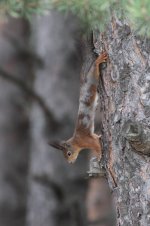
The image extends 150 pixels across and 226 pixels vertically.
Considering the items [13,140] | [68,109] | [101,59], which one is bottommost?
[101,59]

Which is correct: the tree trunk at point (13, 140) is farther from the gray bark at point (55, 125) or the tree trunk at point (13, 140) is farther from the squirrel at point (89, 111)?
the squirrel at point (89, 111)

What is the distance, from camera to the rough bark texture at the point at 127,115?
2.48m

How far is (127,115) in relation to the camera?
252 cm

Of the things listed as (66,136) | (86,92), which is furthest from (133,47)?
(66,136)

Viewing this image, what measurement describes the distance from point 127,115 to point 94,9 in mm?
416

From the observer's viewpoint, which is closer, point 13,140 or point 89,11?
point 89,11

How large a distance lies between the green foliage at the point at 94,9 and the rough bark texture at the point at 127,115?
125 mm

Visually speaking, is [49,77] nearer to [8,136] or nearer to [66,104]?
[66,104]

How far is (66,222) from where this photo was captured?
19.3ft

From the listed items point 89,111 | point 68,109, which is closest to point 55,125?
point 68,109

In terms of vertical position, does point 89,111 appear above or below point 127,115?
above

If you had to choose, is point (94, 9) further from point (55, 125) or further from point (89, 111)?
point (55, 125)

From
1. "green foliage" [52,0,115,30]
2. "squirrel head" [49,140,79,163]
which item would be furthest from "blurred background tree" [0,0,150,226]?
"squirrel head" [49,140,79,163]

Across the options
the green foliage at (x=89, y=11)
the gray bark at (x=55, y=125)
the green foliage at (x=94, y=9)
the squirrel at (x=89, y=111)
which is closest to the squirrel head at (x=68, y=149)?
the squirrel at (x=89, y=111)
